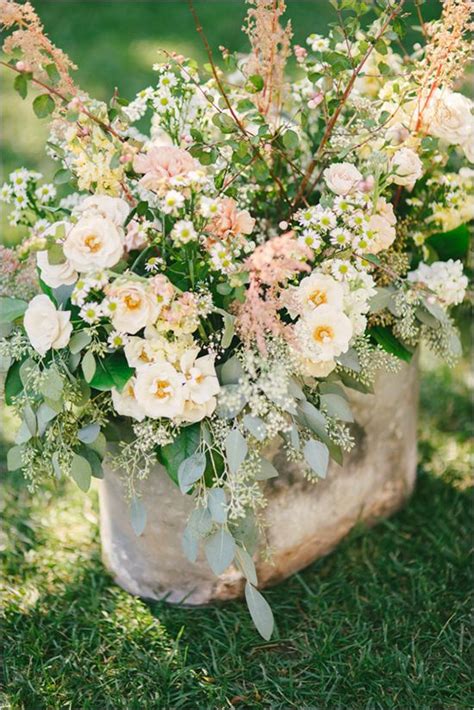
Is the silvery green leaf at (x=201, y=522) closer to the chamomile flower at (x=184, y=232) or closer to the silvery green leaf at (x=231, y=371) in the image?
the silvery green leaf at (x=231, y=371)

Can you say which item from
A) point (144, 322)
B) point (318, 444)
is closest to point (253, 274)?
point (144, 322)

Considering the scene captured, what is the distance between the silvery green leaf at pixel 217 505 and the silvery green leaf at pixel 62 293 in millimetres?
435

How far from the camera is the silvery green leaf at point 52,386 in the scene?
142cm

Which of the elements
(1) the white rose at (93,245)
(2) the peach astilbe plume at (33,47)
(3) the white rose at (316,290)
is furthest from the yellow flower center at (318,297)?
(2) the peach astilbe plume at (33,47)

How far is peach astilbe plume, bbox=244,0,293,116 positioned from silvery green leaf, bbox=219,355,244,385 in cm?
54

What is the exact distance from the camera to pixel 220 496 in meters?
1.46

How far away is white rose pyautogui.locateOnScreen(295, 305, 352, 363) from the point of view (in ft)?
4.77

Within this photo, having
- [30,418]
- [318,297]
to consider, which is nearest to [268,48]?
[318,297]

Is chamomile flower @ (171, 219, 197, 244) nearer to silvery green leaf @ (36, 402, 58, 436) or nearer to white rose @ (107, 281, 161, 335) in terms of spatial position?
white rose @ (107, 281, 161, 335)

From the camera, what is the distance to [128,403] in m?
1.49

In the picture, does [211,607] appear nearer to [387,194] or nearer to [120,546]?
[120,546]

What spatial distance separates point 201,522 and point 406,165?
77cm

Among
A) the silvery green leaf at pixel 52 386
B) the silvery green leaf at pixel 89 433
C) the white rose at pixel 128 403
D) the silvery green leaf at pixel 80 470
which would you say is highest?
the silvery green leaf at pixel 52 386

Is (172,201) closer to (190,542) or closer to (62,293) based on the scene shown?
(62,293)
